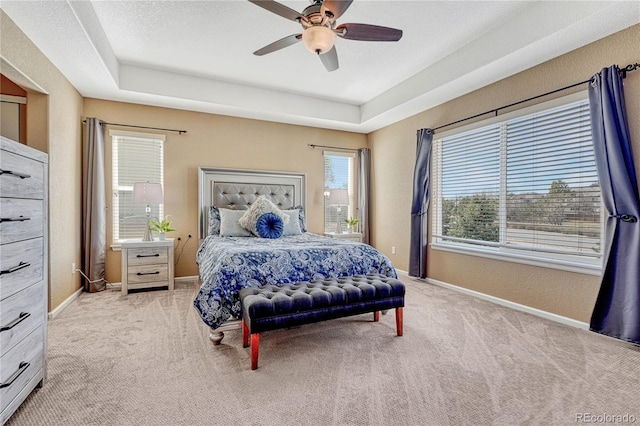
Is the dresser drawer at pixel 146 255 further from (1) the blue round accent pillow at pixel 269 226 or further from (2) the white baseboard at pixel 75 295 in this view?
(1) the blue round accent pillow at pixel 269 226

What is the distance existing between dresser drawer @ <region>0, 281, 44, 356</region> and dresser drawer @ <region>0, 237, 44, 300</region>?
0.14 ft

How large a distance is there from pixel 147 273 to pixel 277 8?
11.6ft

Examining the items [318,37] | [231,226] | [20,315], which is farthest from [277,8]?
[231,226]

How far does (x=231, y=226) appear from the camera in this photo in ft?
13.8

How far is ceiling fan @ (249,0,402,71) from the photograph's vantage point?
6.83 ft

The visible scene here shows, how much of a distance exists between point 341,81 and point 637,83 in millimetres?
3101

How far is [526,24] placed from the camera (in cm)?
278

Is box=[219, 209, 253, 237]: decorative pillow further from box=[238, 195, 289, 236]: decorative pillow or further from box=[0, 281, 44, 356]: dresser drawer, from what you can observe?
box=[0, 281, 44, 356]: dresser drawer

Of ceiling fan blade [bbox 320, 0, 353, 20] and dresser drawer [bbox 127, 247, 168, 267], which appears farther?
dresser drawer [bbox 127, 247, 168, 267]

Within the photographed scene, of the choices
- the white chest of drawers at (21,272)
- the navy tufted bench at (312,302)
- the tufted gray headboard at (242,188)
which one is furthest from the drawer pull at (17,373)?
the tufted gray headboard at (242,188)

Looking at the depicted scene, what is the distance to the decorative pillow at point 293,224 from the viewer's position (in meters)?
4.33

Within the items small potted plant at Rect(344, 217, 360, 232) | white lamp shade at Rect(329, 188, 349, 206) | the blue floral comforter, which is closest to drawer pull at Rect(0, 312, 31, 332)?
the blue floral comforter

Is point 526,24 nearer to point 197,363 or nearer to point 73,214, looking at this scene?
point 197,363

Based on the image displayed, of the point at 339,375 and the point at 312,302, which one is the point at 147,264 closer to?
the point at 312,302
